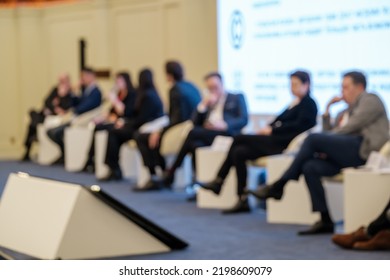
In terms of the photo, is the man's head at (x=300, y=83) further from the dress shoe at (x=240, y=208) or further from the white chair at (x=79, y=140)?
the white chair at (x=79, y=140)

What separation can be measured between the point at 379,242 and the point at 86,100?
6.71 metres

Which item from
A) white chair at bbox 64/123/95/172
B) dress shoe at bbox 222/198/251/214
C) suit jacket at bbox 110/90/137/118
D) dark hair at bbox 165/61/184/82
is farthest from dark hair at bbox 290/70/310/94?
white chair at bbox 64/123/95/172

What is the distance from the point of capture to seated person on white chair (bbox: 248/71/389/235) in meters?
6.56

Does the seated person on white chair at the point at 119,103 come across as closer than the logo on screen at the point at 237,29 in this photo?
No

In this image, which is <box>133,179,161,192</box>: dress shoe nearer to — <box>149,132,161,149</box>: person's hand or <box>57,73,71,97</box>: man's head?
<box>149,132,161,149</box>: person's hand

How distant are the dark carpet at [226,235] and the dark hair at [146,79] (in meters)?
1.25

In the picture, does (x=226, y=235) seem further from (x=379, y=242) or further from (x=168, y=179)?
(x=168, y=179)

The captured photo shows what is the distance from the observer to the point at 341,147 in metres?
6.61

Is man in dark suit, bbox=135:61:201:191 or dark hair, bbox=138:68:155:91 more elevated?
dark hair, bbox=138:68:155:91

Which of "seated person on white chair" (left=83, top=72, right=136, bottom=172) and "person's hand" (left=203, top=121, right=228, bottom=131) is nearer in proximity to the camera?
"person's hand" (left=203, top=121, right=228, bottom=131)

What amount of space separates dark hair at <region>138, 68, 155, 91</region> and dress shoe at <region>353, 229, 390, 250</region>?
175 inches

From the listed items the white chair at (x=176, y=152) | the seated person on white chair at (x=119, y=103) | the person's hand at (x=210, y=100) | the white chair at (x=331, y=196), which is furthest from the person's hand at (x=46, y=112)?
the white chair at (x=331, y=196)

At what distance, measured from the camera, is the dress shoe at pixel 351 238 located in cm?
593
